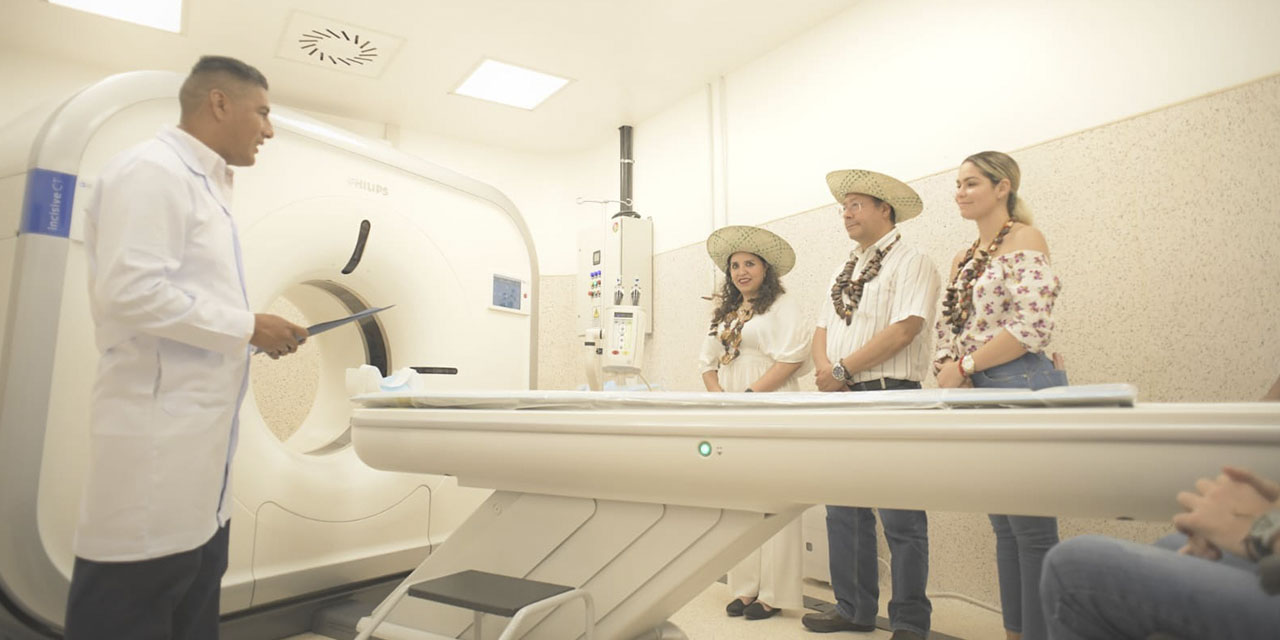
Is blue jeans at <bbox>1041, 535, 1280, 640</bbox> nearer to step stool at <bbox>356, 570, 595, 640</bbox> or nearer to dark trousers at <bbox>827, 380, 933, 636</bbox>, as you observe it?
step stool at <bbox>356, 570, 595, 640</bbox>

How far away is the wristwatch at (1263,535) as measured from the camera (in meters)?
0.69

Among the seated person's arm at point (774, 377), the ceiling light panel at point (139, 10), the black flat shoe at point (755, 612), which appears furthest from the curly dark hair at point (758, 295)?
the ceiling light panel at point (139, 10)

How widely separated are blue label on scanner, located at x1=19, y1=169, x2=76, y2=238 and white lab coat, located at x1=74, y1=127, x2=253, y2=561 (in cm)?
35

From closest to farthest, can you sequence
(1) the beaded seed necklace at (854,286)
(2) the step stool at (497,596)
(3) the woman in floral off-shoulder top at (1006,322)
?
(2) the step stool at (497,596) → (3) the woman in floral off-shoulder top at (1006,322) → (1) the beaded seed necklace at (854,286)

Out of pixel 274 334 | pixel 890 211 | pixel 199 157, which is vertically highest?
pixel 890 211

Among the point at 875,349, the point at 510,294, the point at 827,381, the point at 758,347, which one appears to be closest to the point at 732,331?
the point at 758,347

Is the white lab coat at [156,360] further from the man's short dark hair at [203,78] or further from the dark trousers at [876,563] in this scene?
the dark trousers at [876,563]

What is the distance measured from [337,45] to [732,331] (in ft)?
7.96

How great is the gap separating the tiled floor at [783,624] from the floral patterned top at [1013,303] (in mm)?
909

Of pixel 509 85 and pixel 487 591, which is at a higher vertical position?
pixel 509 85

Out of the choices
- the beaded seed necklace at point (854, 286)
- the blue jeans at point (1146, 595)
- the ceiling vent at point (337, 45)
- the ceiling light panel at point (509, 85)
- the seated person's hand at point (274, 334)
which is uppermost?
the ceiling light panel at point (509, 85)

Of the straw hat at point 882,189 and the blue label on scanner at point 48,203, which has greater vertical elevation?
the straw hat at point 882,189

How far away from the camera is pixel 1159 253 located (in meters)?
2.19

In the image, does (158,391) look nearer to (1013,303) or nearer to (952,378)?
(952,378)
